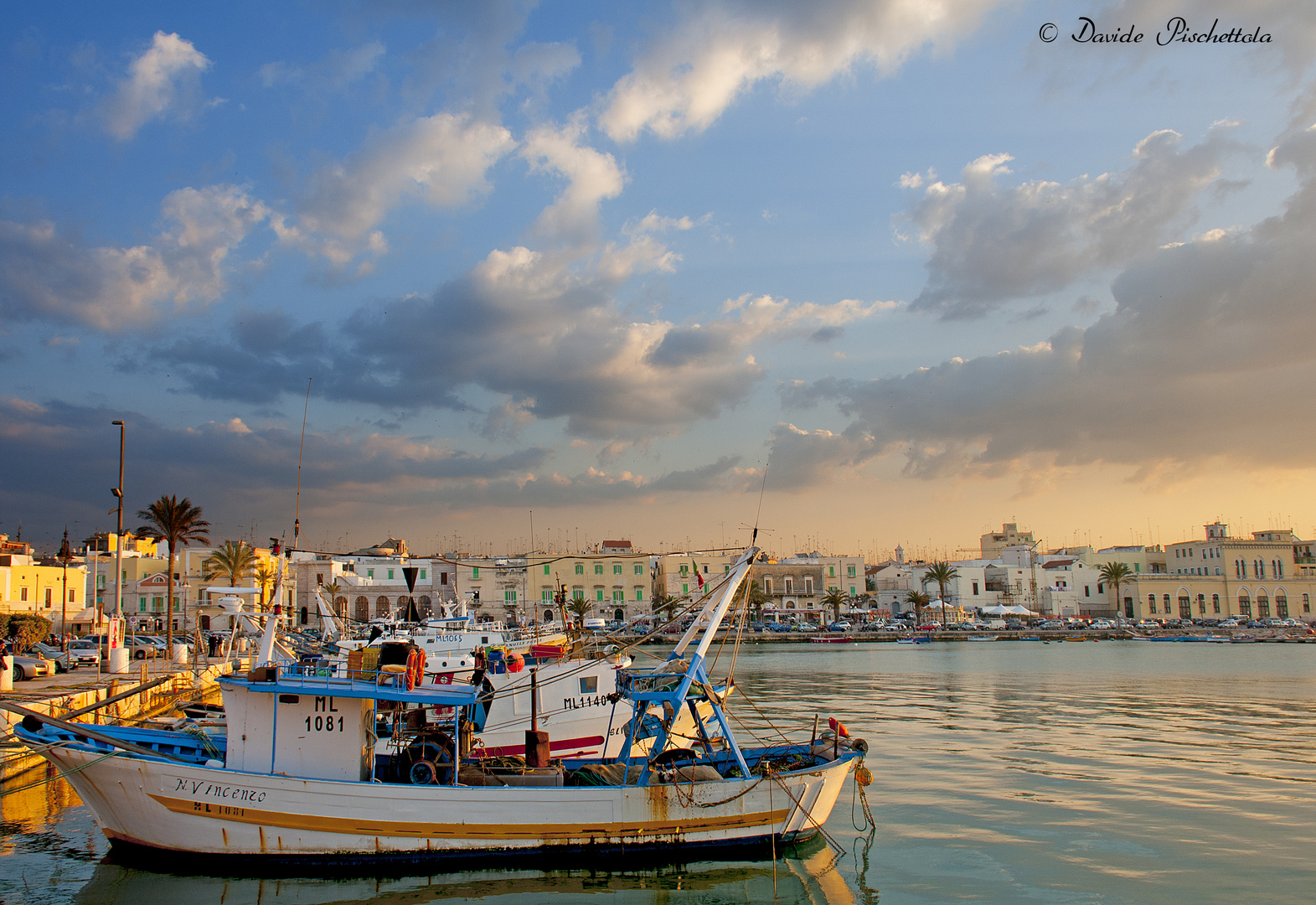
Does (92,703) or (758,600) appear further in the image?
(758,600)

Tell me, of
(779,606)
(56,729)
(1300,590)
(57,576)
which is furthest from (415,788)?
(1300,590)

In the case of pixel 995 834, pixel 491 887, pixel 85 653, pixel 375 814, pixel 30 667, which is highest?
pixel 30 667

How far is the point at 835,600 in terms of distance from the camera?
108938 millimetres

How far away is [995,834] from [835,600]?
94419mm

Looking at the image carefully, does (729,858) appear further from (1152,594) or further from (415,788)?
(1152,594)

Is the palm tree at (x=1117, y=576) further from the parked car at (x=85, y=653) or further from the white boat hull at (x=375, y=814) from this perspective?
the white boat hull at (x=375, y=814)

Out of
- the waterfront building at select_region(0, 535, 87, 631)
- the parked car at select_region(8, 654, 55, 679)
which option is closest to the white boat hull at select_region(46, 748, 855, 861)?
the parked car at select_region(8, 654, 55, 679)

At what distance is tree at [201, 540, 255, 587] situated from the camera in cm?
6851

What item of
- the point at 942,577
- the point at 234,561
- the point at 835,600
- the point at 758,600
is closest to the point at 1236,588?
the point at 942,577

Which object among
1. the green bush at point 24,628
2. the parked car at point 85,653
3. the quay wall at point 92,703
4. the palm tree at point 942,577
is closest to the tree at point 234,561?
the parked car at point 85,653

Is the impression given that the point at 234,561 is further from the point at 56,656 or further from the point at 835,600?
the point at 835,600

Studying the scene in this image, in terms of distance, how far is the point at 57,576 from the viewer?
61062 mm

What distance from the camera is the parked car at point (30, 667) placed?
102ft

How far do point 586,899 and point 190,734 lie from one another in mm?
8073
